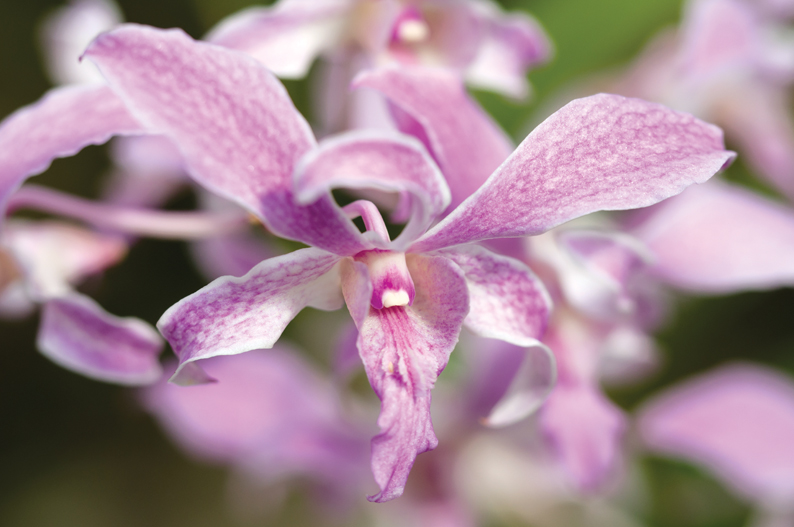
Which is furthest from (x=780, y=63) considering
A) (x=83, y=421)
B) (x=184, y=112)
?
(x=83, y=421)

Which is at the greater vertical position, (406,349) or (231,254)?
(406,349)

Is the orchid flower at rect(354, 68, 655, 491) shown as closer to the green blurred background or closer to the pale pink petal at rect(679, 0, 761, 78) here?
the pale pink petal at rect(679, 0, 761, 78)

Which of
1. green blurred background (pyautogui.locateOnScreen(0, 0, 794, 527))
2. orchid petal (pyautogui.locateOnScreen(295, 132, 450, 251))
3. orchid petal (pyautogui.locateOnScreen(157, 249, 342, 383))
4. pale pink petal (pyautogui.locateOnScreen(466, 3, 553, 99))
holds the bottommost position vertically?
green blurred background (pyautogui.locateOnScreen(0, 0, 794, 527))

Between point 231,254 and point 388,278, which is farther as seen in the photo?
point 231,254

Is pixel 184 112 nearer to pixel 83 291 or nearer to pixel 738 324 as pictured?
pixel 83 291

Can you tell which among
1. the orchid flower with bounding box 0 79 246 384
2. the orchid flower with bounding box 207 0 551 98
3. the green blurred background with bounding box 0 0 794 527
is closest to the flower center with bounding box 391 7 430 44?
the orchid flower with bounding box 207 0 551 98

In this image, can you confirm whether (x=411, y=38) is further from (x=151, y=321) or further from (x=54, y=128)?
(x=151, y=321)

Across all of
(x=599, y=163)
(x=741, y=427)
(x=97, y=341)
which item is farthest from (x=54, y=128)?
(x=741, y=427)

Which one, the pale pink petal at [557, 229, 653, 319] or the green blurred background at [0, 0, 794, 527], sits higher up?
the pale pink petal at [557, 229, 653, 319]
